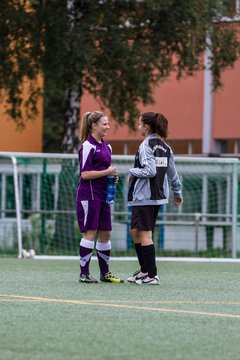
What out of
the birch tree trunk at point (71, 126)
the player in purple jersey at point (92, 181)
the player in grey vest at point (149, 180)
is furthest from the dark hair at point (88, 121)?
the birch tree trunk at point (71, 126)

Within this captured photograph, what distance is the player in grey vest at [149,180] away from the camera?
1046 cm

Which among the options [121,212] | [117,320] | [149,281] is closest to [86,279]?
[149,281]

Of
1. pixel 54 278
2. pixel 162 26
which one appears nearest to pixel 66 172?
pixel 162 26

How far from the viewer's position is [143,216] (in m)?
10.6

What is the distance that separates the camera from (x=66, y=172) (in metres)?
21.3

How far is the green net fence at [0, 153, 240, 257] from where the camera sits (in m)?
19.6

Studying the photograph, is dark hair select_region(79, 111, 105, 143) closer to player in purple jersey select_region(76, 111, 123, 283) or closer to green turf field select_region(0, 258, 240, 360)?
player in purple jersey select_region(76, 111, 123, 283)

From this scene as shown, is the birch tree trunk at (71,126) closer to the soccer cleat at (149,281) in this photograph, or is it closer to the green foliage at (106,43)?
the green foliage at (106,43)

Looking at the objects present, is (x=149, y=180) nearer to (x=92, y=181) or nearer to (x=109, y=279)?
(x=92, y=181)

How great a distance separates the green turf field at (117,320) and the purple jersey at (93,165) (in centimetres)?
81

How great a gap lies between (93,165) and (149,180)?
51 cm

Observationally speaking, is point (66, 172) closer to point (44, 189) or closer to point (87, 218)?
point (44, 189)

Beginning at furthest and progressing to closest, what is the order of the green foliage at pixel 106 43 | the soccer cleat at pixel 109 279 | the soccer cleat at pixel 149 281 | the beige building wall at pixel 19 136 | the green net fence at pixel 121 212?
the beige building wall at pixel 19 136
the green foliage at pixel 106 43
the green net fence at pixel 121 212
the soccer cleat at pixel 109 279
the soccer cleat at pixel 149 281

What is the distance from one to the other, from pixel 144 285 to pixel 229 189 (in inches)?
406
